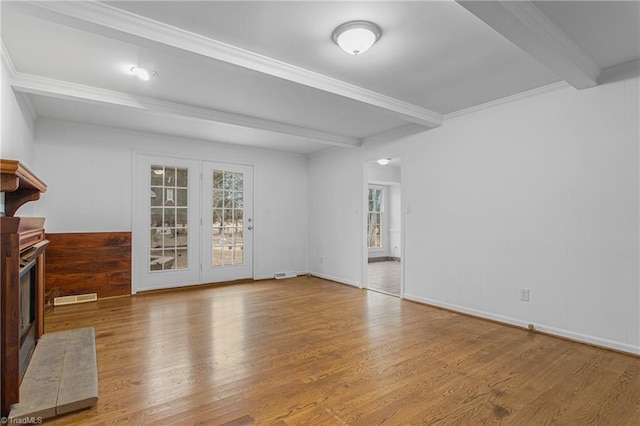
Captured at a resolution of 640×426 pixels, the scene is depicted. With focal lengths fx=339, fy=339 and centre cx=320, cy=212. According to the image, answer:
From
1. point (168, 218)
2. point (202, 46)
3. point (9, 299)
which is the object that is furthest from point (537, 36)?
point (168, 218)

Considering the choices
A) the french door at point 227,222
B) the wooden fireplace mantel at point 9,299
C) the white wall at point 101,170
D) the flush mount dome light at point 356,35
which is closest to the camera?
the wooden fireplace mantel at point 9,299

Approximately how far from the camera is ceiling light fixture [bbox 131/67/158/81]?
114 inches

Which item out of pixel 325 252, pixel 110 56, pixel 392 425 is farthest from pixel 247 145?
pixel 392 425

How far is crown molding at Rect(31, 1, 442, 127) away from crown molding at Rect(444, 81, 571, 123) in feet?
3.03

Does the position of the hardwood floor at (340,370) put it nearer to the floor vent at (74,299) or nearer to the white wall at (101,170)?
the floor vent at (74,299)

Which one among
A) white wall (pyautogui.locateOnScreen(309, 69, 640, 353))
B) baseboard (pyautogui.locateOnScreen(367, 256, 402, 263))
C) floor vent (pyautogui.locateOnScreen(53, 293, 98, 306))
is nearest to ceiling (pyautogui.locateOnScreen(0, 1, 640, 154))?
white wall (pyautogui.locateOnScreen(309, 69, 640, 353))

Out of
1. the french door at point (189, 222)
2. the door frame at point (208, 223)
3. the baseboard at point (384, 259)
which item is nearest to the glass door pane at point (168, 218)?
the french door at point (189, 222)

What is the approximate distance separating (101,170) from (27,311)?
2783mm

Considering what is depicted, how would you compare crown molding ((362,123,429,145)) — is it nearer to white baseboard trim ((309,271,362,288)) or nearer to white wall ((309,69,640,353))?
white wall ((309,69,640,353))

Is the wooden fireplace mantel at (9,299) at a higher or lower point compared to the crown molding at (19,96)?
lower

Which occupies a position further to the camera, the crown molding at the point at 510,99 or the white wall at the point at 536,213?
the crown molding at the point at 510,99

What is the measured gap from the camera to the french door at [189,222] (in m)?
5.19

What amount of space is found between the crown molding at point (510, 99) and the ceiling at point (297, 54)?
0.18ft

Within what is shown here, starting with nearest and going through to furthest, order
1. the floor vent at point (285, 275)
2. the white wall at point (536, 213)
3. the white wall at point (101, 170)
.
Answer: the white wall at point (536, 213) < the white wall at point (101, 170) < the floor vent at point (285, 275)
